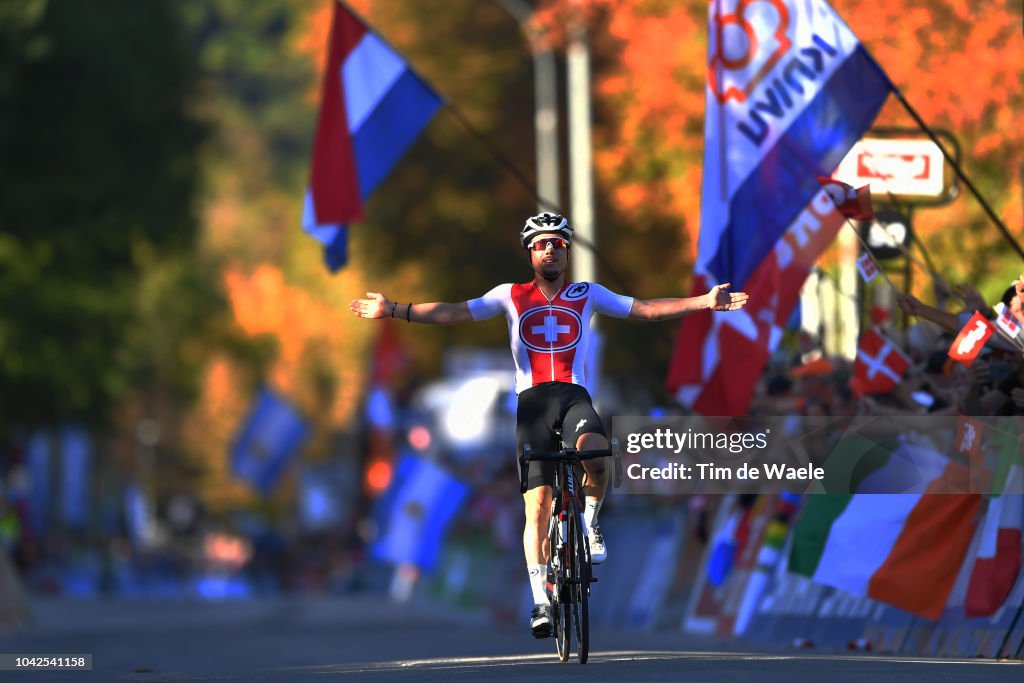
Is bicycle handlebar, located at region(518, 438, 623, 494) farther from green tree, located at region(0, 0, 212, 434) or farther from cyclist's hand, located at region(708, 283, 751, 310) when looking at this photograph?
green tree, located at region(0, 0, 212, 434)

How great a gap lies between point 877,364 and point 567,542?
395 cm

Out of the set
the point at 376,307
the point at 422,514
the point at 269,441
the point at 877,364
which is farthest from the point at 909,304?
the point at 269,441

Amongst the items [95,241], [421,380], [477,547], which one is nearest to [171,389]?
[421,380]

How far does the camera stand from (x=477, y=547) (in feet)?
107

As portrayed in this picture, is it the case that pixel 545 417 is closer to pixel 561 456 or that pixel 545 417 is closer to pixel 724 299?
pixel 561 456

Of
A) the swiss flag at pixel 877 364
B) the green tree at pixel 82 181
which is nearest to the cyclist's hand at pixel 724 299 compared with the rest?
the swiss flag at pixel 877 364

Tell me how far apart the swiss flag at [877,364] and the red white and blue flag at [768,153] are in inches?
52.5

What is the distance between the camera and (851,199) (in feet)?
51.6

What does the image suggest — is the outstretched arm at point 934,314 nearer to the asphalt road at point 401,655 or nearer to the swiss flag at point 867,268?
the swiss flag at point 867,268

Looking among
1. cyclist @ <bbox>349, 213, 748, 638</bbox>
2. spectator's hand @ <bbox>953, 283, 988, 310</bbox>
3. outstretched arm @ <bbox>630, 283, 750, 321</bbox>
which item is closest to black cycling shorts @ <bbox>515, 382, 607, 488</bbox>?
cyclist @ <bbox>349, 213, 748, 638</bbox>

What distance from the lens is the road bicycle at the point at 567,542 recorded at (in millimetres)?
12273

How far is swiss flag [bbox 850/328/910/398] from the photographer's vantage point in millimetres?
15609

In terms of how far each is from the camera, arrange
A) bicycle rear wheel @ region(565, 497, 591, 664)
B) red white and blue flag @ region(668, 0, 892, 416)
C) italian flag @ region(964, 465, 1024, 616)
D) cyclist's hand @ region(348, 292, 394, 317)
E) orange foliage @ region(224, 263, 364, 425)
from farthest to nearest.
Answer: orange foliage @ region(224, 263, 364, 425)
red white and blue flag @ region(668, 0, 892, 416)
italian flag @ region(964, 465, 1024, 616)
cyclist's hand @ region(348, 292, 394, 317)
bicycle rear wheel @ region(565, 497, 591, 664)

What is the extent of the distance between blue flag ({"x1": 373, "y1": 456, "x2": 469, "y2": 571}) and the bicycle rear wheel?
21.1m
